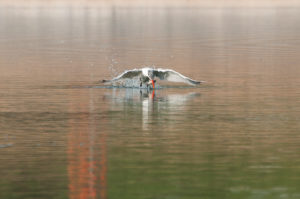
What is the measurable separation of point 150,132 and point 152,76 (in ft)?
35.2

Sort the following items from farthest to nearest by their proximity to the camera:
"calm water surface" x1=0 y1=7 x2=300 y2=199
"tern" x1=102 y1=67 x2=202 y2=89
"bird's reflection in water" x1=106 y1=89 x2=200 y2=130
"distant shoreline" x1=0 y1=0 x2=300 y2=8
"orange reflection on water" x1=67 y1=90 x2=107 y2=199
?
1. "distant shoreline" x1=0 y1=0 x2=300 y2=8
2. "tern" x1=102 y1=67 x2=202 y2=89
3. "bird's reflection in water" x1=106 y1=89 x2=200 y2=130
4. "calm water surface" x1=0 y1=7 x2=300 y2=199
5. "orange reflection on water" x1=67 y1=90 x2=107 y2=199

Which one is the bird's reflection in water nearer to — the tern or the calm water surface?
the calm water surface

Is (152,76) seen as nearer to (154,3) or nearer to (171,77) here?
(171,77)

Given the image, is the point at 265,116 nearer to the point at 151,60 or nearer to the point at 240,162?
the point at 240,162

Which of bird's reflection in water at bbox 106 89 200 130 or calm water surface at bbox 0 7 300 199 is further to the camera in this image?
bird's reflection in water at bbox 106 89 200 130

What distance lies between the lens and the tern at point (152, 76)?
3412 centimetres

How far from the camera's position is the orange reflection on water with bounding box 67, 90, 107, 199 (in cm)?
1717

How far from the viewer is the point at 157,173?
61.2ft

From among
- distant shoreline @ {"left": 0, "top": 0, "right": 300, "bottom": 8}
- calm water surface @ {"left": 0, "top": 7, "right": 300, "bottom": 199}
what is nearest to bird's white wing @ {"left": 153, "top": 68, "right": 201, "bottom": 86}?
calm water surface @ {"left": 0, "top": 7, "right": 300, "bottom": 199}

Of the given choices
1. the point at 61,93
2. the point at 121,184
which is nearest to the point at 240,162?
the point at 121,184

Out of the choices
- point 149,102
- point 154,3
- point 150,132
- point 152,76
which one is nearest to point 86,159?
point 150,132

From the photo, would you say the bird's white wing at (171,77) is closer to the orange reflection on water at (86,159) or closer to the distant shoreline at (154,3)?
the orange reflection on water at (86,159)

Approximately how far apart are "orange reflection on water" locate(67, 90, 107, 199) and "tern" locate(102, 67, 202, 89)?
7040mm

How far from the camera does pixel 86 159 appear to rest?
20.1 metres
